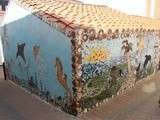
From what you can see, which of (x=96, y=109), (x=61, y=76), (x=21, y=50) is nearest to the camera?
(x=61, y=76)

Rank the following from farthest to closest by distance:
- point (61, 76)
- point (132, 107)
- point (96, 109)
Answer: point (132, 107) → point (96, 109) → point (61, 76)

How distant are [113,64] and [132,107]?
5.86 ft

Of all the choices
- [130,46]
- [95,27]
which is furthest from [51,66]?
[130,46]

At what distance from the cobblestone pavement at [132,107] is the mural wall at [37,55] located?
4.46ft

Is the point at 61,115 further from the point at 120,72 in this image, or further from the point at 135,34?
the point at 135,34

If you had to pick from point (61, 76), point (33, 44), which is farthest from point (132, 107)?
point (33, 44)

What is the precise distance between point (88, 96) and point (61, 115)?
113cm

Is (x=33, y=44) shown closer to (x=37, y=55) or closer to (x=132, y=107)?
(x=37, y=55)

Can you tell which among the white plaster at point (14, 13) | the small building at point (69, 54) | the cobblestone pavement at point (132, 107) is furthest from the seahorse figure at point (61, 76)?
the white plaster at point (14, 13)

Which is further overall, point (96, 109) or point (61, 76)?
point (96, 109)

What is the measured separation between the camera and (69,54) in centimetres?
820

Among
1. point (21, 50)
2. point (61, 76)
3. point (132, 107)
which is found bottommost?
point (132, 107)

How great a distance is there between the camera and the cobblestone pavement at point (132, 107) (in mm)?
8625

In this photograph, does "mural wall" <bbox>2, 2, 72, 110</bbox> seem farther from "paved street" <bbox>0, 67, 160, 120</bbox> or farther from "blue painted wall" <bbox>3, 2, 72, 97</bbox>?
"paved street" <bbox>0, 67, 160, 120</bbox>
